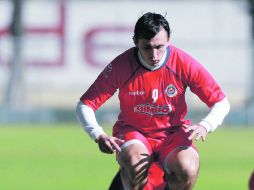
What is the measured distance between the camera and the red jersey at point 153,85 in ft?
30.4

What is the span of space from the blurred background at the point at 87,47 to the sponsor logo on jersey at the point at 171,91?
15085 mm

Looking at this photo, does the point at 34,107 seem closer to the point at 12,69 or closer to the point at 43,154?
the point at 12,69

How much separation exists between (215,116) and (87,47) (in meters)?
21.0

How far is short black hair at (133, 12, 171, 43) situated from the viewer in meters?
9.03

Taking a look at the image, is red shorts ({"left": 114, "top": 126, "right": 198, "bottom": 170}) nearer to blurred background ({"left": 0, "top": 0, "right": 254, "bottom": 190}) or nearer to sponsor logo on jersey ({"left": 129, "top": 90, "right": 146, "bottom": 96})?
sponsor logo on jersey ({"left": 129, "top": 90, "right": 146, "bottom": 96})

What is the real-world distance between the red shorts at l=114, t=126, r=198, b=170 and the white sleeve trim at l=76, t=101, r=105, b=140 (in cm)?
26

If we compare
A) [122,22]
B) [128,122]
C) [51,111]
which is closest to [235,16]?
[122,22]

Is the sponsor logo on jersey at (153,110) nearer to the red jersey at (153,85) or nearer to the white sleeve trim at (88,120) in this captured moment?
the red jersey at (153,85)

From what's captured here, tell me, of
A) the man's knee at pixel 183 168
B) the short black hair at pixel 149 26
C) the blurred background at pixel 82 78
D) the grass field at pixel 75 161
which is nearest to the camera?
the man's knee at pixel 183 168

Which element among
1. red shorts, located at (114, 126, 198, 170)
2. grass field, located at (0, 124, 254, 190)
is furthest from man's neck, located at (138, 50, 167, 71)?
grass field, located at (0, 124, 254, 190)

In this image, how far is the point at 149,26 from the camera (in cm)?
905

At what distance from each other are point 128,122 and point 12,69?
53.8ft

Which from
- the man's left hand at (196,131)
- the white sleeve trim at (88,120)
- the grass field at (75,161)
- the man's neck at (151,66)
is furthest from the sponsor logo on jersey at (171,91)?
the grass field at (75,161)

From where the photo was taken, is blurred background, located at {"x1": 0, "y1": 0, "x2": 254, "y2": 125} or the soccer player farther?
blurred background, located at {"x1": 0, "y1": 0, "x2": 254, "y2": 125}
